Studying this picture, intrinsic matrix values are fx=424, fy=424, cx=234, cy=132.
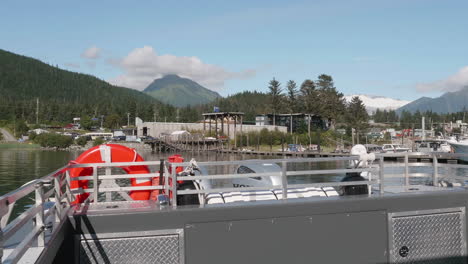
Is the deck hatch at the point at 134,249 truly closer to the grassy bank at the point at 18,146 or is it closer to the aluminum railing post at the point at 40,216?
the aluminum railing post at the point at 40,216

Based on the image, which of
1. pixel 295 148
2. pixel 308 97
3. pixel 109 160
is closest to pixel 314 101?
pixel 308 97

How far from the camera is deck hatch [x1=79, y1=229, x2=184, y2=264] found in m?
5.81

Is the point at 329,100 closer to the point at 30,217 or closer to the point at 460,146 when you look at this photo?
the point at 460,146

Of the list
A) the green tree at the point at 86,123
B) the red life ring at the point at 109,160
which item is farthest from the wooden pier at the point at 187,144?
the green tree at the point at 86,123

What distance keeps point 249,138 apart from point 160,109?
95.2 meters

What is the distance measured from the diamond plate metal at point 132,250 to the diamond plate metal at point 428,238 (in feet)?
11.4

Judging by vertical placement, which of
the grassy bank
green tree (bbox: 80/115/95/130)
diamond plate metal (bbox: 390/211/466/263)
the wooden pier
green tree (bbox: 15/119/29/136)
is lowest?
the grassy bank

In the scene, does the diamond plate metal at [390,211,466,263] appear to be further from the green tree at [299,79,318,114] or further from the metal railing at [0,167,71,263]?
the green tree at [299,79,318,114]

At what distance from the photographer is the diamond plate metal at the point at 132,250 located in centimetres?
581

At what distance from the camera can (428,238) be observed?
6.94m

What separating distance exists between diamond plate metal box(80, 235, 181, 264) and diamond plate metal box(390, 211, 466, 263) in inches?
137

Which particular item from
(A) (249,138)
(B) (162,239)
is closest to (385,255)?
(B) (162,239)

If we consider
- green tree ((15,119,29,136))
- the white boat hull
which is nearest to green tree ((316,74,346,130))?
the white boat hull

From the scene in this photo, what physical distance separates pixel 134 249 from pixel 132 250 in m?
0.03
